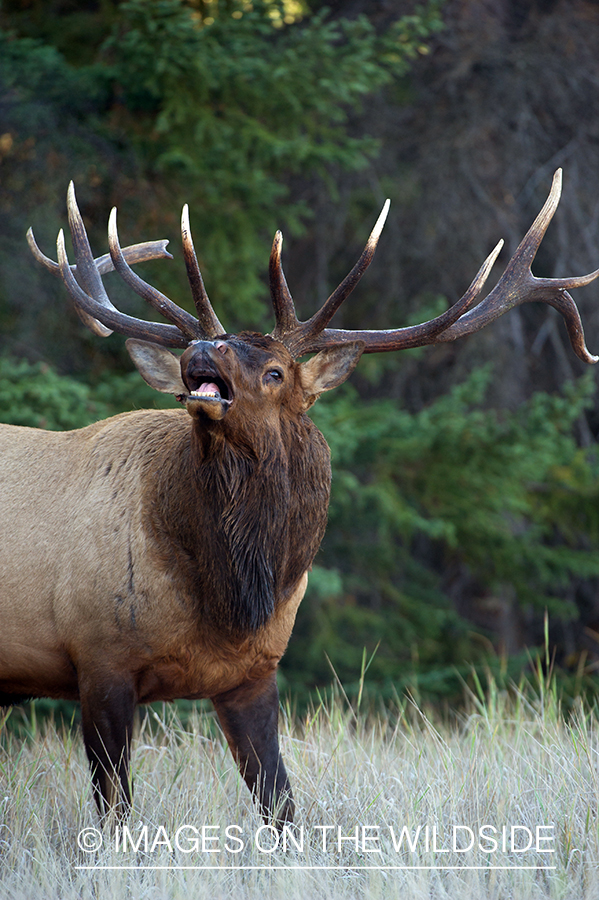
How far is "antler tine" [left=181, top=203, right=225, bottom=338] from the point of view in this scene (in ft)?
10.5

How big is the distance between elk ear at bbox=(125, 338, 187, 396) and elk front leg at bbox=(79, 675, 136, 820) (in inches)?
42.7

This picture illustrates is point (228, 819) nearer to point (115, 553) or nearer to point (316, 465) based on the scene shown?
point (115, 553)

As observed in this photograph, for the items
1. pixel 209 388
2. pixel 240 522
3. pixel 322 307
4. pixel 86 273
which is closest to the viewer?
pixel 209 388

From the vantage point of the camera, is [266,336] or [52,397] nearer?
[266,336]

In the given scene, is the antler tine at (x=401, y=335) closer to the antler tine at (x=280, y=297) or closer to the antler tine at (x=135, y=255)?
the antler tine at (x=280, y=297)

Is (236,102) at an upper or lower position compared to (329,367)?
upper

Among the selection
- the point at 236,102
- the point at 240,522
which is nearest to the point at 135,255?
the point at 240,522

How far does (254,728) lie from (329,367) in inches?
52.7

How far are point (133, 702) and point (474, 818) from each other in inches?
46.2

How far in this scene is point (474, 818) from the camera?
3059mm

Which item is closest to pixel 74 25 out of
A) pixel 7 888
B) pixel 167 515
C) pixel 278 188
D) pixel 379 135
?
pixel 278 188

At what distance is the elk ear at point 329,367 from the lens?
135 inches

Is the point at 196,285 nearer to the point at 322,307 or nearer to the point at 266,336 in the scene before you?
the point at 266,336

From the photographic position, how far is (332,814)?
3.23m
